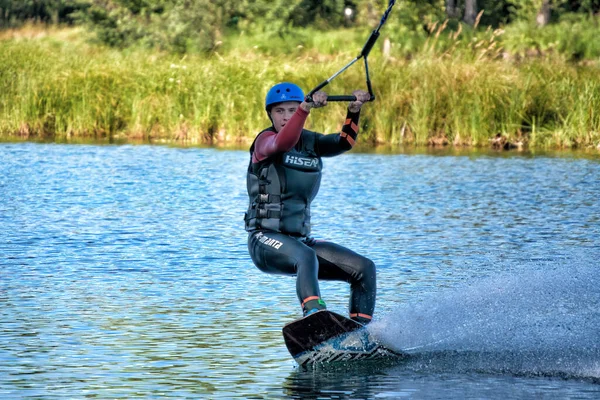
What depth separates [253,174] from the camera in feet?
24.9

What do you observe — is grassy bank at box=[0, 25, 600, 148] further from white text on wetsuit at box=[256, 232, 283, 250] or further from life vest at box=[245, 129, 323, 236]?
white text on wetsuit at box=[256, 232, 283, 250]

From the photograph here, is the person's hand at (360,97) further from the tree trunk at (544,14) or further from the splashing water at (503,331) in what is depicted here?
the tree trunk at (544,14)

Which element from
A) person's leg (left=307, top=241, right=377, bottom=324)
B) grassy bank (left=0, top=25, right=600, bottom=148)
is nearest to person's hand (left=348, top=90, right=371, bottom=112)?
person's leg (left=307, top=241, right=377, bottom=324)

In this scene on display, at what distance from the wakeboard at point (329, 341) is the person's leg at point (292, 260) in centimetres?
13

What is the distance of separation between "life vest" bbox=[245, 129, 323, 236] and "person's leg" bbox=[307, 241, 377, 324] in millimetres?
201

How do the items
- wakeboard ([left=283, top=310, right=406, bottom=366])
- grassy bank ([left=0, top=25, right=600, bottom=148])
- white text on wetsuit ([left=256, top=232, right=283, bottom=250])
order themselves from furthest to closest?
grassy bank ([left=0, top=25, right=600, bottom=148]), white text on wetsuit ([left=256, top=232, right=283, bottom=250]), wakeboard ([left=283, top=310, right=406, bottom=366])

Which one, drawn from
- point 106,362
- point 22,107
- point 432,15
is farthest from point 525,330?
point 432,15

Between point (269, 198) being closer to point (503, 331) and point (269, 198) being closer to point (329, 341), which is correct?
point (329, 341)

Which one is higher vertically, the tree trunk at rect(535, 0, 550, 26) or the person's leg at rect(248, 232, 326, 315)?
the tree trunk at rect(535, 0, 550, 26)

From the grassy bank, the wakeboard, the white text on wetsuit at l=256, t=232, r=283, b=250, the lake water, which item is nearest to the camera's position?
the lake water

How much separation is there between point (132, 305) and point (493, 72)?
57.8 feet

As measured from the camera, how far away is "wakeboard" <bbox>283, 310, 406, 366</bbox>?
7012 millimetres

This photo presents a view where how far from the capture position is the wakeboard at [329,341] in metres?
7.01

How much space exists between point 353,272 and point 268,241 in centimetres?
54
